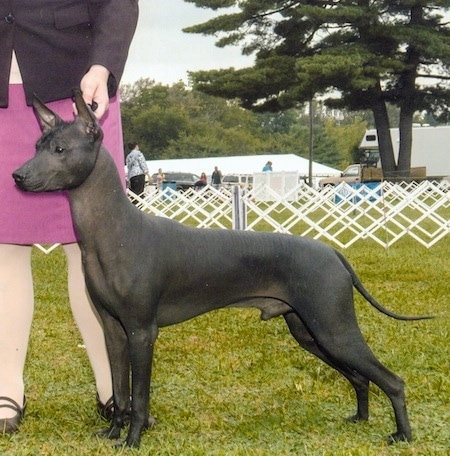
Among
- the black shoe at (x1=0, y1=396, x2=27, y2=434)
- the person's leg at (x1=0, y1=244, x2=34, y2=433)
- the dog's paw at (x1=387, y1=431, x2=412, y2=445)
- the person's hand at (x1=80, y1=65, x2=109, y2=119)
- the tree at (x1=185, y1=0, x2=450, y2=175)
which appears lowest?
the tree at (x1=185, y1=0, x2=450, y2=175)

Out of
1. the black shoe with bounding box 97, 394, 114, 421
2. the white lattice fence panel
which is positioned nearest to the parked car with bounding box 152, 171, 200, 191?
the white lattice fence panel

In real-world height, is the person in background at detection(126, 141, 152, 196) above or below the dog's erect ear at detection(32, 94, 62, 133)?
below

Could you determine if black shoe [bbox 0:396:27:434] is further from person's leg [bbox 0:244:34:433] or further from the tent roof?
the tent roof

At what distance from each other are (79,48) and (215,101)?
7420 centimetres

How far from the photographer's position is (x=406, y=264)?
820 cm

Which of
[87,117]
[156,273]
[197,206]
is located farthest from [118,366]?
[197,206]

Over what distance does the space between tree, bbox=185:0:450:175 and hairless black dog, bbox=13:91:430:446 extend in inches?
808

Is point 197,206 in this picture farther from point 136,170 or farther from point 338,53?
point 338,53

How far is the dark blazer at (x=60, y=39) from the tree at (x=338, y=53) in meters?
20.4

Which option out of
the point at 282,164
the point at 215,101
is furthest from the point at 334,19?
the point at 215,101

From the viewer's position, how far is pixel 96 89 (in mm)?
2609

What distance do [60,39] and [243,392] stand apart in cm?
161

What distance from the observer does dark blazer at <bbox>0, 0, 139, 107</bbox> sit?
2695 mm

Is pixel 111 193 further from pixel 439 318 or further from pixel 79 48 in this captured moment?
pixel 439 318
